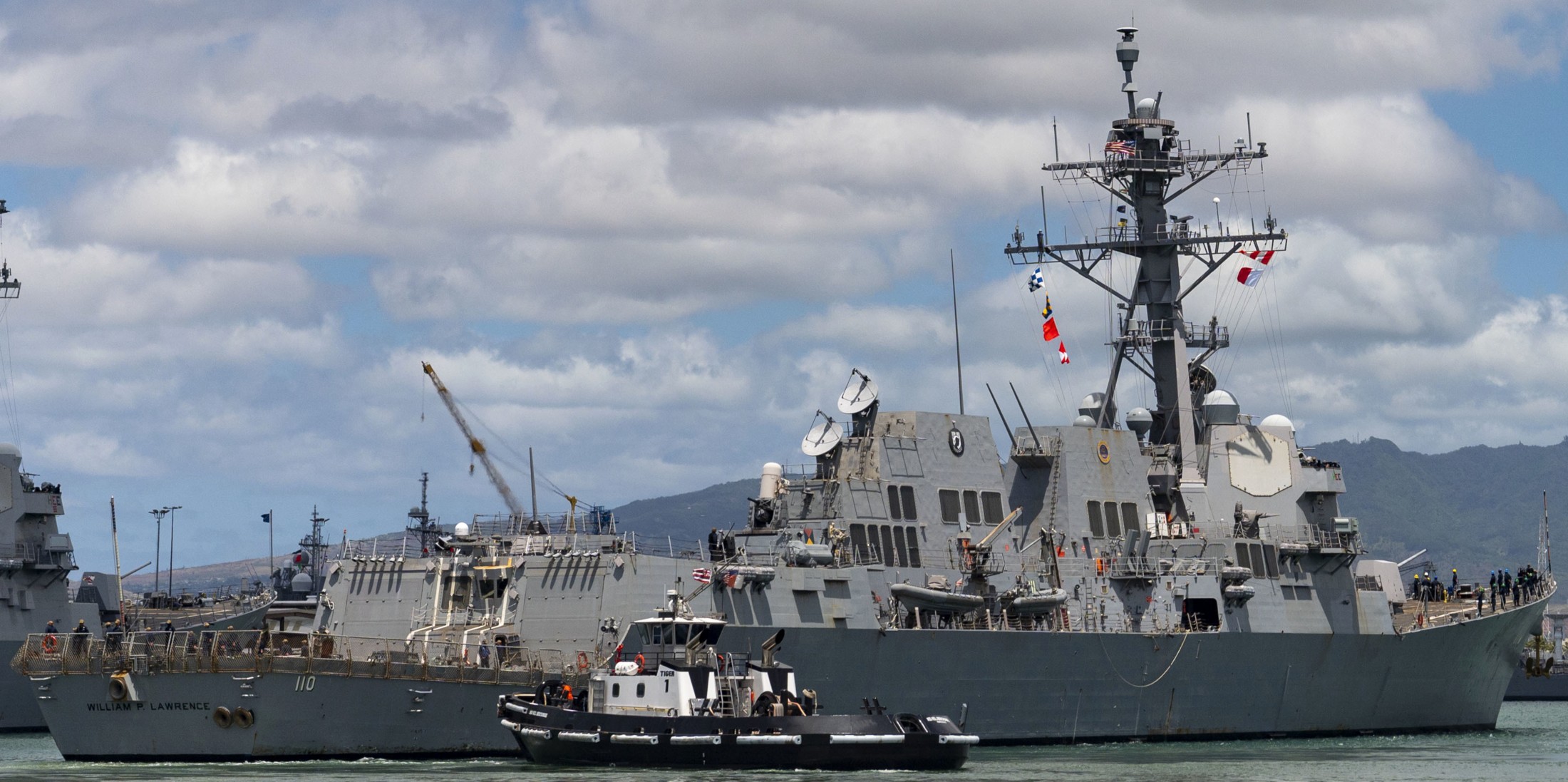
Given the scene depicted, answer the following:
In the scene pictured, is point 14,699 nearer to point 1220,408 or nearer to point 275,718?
point 275,718

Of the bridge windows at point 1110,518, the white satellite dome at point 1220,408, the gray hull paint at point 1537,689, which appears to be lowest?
the gray hull paint at point 1537,689

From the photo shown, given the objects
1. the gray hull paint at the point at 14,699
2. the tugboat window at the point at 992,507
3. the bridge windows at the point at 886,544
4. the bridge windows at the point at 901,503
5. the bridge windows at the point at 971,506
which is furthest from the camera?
the gray hull paint at the point at 14,699

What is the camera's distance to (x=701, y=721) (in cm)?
3666

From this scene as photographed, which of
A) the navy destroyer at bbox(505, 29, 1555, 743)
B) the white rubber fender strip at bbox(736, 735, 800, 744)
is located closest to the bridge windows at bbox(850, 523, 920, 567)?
the navy destroyer at bbox(505, 29, 1555, 743)

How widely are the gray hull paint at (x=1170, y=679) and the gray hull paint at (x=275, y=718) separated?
222 inches

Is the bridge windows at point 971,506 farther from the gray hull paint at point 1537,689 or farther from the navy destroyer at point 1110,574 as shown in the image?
the gray hull paint at point 1537,689

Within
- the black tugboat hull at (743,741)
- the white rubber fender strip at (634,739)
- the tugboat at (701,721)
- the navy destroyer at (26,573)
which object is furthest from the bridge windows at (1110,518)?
the navy destroyer at (26,573)

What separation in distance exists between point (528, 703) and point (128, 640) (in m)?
8.11

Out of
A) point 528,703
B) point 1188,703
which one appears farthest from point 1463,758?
point 528,703

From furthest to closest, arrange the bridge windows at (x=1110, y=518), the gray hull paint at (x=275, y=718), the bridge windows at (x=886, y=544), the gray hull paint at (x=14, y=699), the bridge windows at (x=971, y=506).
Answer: the gray hull paint at (x=14, y=699) → the bridge windows at (x=1110, y=518) → the bridge windows at (x=971, y=506) → the bridge windows at (x=886, y=544) → the gray hull paint at (x=275, y=718)

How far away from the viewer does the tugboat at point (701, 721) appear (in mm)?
36438

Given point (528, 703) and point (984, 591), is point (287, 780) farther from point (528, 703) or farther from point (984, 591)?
point (984, 591)

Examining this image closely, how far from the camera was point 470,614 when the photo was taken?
42125mm

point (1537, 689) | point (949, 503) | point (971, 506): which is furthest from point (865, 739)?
point (1537, 689)
